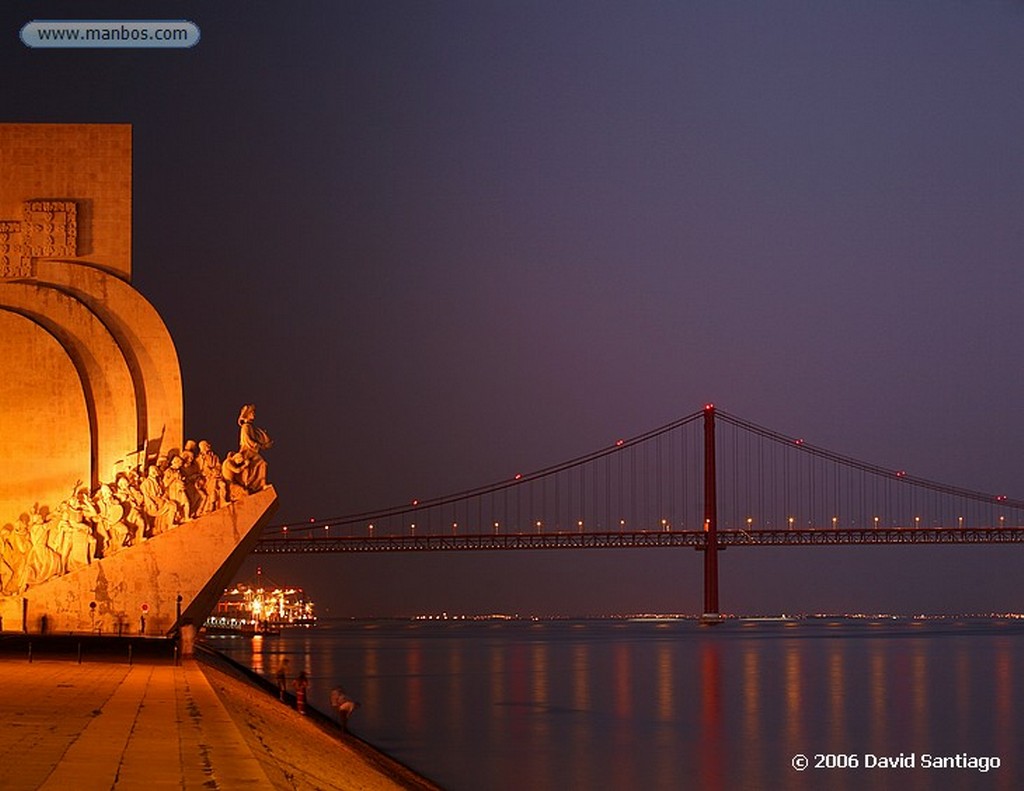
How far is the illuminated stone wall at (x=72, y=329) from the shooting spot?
15.6 m

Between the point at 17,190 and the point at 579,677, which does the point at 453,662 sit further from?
the point at 17,190

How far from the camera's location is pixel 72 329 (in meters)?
15.8

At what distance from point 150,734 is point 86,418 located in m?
8.64

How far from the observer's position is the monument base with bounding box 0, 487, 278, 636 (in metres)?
14.9

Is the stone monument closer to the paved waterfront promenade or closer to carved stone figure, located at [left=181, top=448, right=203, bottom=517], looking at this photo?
carved stone figure, located at [left=181, top=448, right=203, bottom=517]

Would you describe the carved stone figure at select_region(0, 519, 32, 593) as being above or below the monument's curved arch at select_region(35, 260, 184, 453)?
below

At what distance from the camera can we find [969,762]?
13.7 metres

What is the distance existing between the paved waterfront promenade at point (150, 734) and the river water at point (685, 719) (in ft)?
5.55

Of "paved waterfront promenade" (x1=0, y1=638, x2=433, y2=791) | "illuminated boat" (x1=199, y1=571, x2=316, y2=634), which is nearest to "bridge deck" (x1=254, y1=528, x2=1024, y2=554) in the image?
"illuminated boat" (x1=199, y1=571, x2=316, y2=634)

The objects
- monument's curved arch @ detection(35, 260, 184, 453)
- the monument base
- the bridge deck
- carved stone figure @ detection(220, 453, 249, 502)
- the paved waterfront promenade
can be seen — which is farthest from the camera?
the bridge deck

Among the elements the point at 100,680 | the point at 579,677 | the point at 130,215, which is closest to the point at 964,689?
the point at 579,677

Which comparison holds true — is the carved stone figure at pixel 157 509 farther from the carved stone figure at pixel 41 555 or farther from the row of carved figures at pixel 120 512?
the carved stone figure at pixel 41 555

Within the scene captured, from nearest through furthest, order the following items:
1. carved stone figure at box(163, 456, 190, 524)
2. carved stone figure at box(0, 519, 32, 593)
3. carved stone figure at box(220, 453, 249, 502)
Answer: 1. carved stone figure at box(163, 456, 190, 524)
2. carved stone figure at box(0, 519, 32, 593)
3. carved stone figure at box(220, 453, 249, 502)

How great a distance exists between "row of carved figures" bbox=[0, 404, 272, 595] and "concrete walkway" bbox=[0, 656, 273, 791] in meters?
3.51
